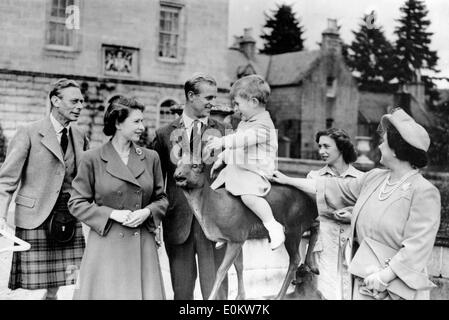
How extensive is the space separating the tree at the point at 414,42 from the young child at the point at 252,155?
10.7ft

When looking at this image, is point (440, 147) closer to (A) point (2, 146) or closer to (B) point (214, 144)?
(A) point (2, 146)

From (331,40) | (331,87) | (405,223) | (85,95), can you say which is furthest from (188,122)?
(331,87)

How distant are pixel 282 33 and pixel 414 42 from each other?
A: 503 inches

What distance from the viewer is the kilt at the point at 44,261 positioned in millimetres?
4340

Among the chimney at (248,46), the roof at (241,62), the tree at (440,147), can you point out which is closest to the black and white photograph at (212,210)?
the tree at (440,147)

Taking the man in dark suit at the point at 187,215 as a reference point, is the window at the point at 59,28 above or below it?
above

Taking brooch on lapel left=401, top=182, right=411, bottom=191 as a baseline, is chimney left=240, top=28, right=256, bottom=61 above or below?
above

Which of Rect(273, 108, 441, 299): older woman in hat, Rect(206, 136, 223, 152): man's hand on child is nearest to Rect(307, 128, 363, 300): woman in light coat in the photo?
Rect(273, 108, 441, 299): older woman in hat

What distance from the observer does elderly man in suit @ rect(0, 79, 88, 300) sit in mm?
4273

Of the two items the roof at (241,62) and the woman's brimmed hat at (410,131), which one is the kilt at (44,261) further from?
the roof at (241,62)

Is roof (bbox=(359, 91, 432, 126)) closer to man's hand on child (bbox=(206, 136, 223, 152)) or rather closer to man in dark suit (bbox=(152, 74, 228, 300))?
man in dark suit (bbox=(152, 74, 228, 300))

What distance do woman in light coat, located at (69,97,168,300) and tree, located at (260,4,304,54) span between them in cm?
1945

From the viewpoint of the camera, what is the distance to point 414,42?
16953mm
